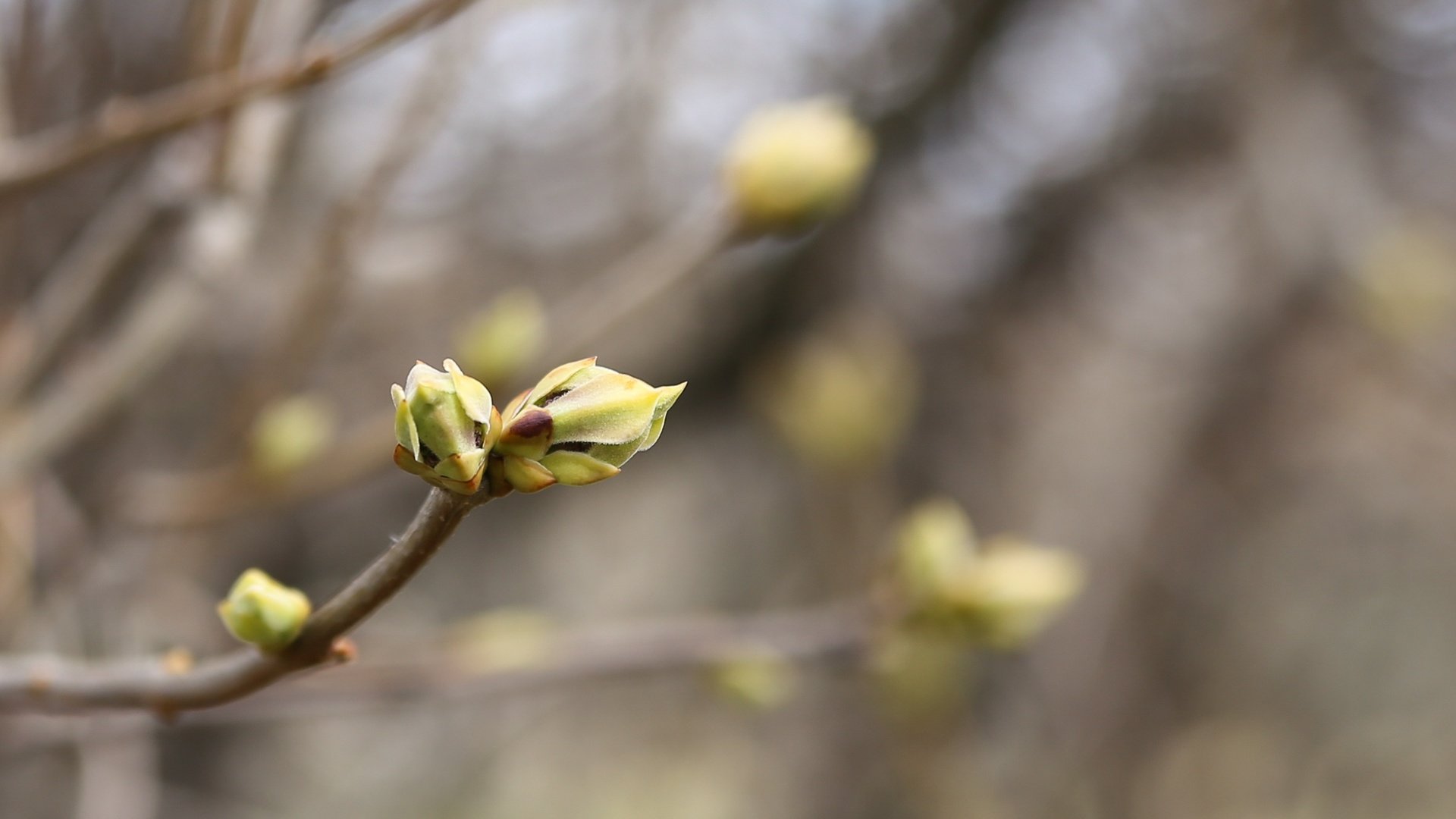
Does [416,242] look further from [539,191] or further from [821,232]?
[821,232]

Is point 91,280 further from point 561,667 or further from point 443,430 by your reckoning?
point 443,430

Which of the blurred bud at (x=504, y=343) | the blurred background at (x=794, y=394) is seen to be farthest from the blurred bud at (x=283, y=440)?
the blurred bud at (x=504, y=343)

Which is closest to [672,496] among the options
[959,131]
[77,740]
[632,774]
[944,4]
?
[632,774]

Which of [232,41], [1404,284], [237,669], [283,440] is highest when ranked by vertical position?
[1404,284]

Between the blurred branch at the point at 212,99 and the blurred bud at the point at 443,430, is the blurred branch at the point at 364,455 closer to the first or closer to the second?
the blurred branch at the point at 212,99

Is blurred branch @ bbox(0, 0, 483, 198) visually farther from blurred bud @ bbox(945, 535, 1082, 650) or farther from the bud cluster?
blurred bud @ bbox(945, 535, 1082, 650)

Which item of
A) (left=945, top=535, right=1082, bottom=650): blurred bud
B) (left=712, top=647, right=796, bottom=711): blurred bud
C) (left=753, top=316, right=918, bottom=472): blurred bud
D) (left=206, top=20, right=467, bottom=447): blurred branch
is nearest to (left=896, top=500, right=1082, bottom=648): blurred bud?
(left=945, top=535, right=1082, bottom=650): blurred bud

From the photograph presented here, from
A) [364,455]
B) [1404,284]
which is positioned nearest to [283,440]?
[364,455]
